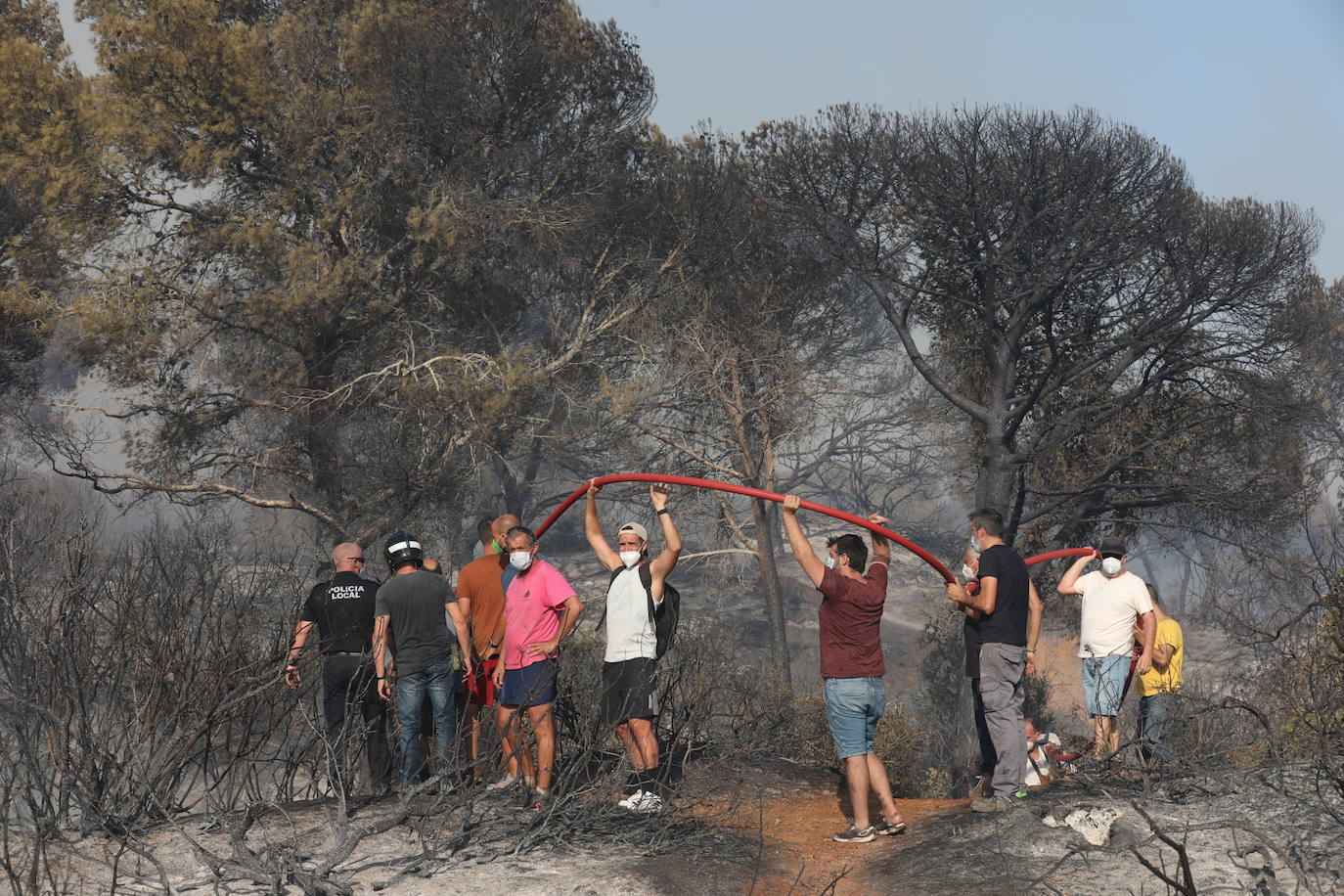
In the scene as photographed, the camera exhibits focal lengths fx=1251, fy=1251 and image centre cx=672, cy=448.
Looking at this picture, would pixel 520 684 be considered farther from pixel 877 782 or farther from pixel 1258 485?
pixel 1258 485

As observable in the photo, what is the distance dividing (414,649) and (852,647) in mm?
2478

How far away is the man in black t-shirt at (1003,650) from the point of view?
22.4 ft

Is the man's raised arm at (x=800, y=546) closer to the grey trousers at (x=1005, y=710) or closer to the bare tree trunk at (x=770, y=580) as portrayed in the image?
the grey trousers at (x=1005, y=710)

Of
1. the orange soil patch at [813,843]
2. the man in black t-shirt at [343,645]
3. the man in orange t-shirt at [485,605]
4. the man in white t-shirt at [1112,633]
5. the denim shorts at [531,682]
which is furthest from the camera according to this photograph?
the man in white t-shirt at [1112,633]

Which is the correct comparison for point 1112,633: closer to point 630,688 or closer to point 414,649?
point 630,688

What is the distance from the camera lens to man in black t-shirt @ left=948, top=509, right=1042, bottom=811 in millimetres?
6836

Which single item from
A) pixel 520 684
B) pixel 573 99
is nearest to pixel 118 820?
pixel 520 684

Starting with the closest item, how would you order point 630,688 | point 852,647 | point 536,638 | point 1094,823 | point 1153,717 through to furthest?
point 1094,823, point 852,647, point 630,688, point 536,638, point 1153,717

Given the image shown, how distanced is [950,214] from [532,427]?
30.7ft

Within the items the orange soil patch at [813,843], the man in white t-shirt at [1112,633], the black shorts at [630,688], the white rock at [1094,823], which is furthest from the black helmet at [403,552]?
the man in white t-shirt at [1112,633]

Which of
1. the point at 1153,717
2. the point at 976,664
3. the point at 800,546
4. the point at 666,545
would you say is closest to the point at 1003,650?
the point at 976,664

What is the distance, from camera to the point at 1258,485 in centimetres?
2073

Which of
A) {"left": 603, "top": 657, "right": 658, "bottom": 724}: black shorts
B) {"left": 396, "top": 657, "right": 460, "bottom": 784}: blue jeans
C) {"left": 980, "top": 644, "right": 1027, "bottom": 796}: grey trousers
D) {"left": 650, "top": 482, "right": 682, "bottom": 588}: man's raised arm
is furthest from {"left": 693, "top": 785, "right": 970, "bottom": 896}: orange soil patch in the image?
{"left": 396, "top": 657, "right": 460, "bottom": 784}: blue jeans

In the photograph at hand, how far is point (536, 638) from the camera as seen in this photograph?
6.82m
